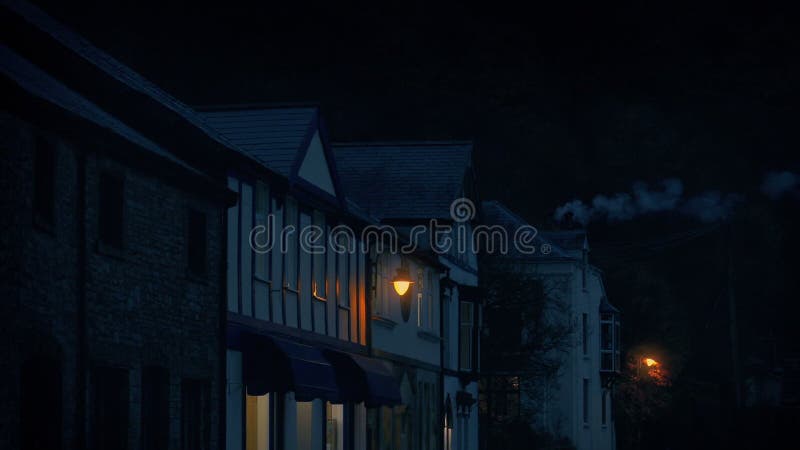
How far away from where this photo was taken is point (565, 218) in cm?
7994

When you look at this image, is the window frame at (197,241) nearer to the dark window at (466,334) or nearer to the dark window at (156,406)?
the dark window at (156,406)

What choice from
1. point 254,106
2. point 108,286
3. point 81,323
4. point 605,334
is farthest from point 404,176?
point 81,323

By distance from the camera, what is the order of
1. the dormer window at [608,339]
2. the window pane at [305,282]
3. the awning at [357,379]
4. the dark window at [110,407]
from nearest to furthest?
1. the dark window at [110,407]
2. the window pane at [305,282]
3. the awning at [357,379]
4. the dormer window at [608,339]

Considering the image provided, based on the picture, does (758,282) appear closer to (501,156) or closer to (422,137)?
(422,137)

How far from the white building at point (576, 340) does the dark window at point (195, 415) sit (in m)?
35.7

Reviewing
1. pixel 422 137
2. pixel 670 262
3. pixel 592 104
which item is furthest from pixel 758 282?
pixel 592 104

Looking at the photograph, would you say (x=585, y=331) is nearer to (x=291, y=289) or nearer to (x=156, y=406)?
(x=291, y=289)

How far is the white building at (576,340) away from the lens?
64812mm

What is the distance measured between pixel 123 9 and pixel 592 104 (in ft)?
196

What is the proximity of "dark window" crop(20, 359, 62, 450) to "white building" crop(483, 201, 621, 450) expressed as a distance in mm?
41479

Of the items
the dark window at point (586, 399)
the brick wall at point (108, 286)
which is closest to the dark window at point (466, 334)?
the dark window at point (586, 399)

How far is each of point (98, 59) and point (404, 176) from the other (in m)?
23.2

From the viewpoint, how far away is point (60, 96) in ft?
70.8


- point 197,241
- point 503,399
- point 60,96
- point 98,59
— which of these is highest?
point 98,59
